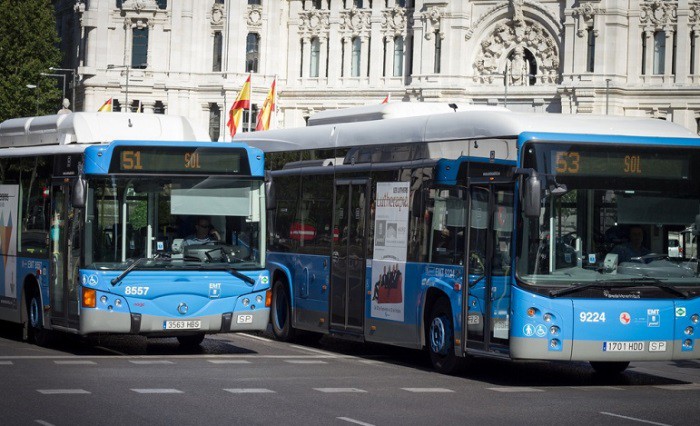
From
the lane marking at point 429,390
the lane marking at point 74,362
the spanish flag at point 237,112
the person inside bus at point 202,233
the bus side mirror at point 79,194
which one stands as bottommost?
the lane marking at point 74,362

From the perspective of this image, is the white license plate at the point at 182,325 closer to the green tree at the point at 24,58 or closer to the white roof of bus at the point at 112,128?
the white roof of bus at the point at 112,128

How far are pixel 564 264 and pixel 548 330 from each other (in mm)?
640

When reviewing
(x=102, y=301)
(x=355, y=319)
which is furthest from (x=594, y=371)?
(x=102, y=301)

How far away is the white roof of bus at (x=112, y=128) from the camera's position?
62.5 feet

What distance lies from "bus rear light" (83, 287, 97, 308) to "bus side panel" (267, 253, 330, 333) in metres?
3.30

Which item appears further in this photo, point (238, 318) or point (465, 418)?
point (238, 318)

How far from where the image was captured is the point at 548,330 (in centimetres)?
1563

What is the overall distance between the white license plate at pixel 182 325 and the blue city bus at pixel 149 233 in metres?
0.01

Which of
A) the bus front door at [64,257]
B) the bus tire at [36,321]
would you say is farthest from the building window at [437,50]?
the bus front door at [64,257]

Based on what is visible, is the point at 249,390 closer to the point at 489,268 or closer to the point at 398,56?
the point at 489,268

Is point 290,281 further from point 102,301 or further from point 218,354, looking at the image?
point 102,301

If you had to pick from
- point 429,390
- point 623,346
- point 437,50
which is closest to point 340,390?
point 429,390

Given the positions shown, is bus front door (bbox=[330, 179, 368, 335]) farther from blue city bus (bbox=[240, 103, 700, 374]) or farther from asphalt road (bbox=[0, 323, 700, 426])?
blue city bus (bbox=[240, 103, 700, 374])

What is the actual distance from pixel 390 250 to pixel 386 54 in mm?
73572
